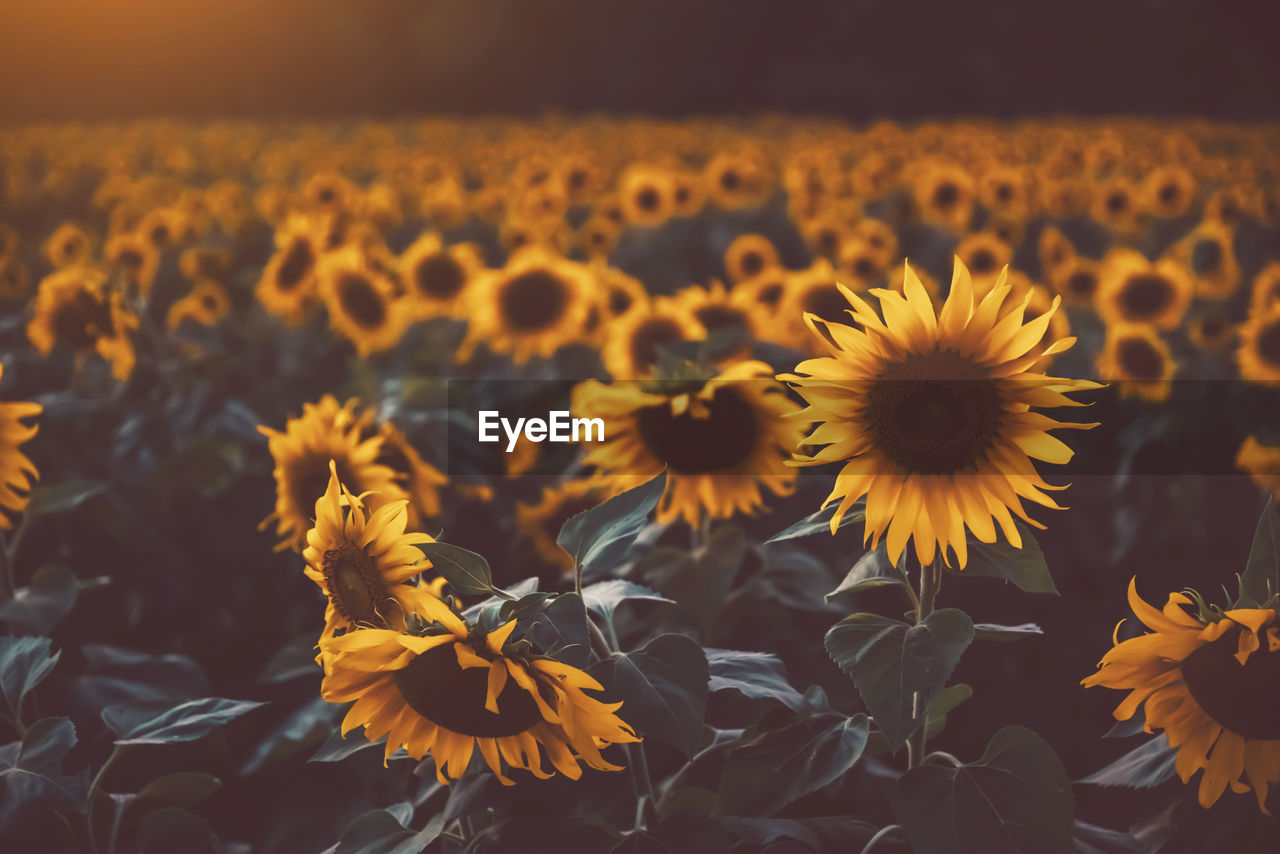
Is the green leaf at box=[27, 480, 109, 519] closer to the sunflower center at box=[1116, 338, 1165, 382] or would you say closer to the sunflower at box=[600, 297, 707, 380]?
the sunflower at box=[600, 297, 707, 380]

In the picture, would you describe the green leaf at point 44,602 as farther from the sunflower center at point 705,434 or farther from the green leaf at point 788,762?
the green leaf at point 788,762

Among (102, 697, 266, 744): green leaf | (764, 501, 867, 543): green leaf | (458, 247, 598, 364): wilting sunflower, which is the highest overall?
(458, 247, 598, 364): wilting sunflower

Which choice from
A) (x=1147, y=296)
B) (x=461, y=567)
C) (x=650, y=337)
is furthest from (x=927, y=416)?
(x=1147, y=296)

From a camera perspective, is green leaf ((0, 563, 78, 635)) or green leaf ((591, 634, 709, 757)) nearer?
green leaf ((591, 634, 709, 757))

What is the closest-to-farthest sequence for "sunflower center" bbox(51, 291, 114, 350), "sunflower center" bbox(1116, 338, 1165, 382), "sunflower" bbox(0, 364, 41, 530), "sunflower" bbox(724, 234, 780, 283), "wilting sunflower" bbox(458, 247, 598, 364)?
"sunflower" bbox(0, 364, 41, 530) < "sunflower center" bbox(51, 291, 114, 350) < "sunflower center" bbox(1116, 338, 1165, 382) < "wilting sunflower" bbox(458, 247, 598, 364) < "sunflower" bbox(724, 234, 780, 283)

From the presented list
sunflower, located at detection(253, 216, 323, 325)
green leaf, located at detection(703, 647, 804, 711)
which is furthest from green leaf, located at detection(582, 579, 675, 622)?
sunflower, located at detection(253, 216, 323, 325)

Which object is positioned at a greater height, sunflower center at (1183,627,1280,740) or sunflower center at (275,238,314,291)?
sunflower center at (275,238,314,291)

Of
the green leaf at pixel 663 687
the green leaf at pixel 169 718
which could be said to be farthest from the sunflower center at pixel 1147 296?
the green leaf at pixel 169 718
